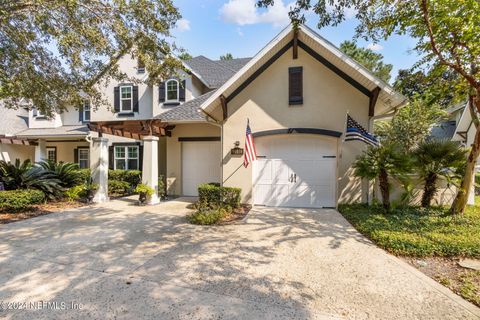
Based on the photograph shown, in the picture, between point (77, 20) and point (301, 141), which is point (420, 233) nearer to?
point (301, 141)

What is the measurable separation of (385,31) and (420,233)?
229 inches

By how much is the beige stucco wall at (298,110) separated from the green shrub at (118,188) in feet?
21.2

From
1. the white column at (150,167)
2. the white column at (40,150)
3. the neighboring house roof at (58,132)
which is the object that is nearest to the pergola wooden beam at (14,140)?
the white column at (40,150)

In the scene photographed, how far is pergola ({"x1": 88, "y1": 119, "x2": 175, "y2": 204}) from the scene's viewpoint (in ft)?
32.9

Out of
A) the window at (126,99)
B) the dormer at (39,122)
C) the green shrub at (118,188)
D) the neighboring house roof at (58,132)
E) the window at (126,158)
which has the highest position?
the window at (126,99)

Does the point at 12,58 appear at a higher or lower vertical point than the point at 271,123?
higher

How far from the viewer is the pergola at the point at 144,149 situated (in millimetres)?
10016

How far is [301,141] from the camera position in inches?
373

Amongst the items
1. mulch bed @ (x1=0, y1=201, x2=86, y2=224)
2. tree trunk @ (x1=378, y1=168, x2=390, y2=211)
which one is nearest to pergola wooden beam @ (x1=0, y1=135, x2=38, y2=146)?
mulch bed @ (x1=0, y1=201, x2=86, y2=224)

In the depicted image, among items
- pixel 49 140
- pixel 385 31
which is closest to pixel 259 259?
pixel 385 31

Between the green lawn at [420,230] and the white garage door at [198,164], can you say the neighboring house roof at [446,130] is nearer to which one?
the green lawn at [420,230]

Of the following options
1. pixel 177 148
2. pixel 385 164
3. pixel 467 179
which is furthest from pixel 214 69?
pixel 467 179

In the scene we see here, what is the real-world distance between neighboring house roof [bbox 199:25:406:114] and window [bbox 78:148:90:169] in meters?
12.3

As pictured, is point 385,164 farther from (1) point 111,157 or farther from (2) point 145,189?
(1) point 111,157
